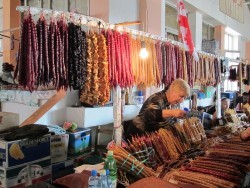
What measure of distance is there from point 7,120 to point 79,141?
1183mm

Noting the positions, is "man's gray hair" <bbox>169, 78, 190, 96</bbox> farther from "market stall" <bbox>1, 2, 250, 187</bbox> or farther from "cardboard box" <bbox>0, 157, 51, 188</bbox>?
"cardboard box" <bbox>0, 157, 51, 188</bbox>

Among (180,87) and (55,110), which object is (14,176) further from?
(180,87)

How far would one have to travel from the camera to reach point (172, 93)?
3.10 m

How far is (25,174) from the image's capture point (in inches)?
102

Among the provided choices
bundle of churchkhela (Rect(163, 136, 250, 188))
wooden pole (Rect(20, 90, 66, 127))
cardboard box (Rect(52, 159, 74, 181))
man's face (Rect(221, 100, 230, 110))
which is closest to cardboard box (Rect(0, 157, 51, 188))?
cardboard box (Rect(52, 159, 74, 181))

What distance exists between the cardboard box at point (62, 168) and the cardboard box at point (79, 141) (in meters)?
0.21

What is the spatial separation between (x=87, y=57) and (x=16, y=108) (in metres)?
2.74

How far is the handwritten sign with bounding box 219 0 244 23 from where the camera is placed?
5.94 metres

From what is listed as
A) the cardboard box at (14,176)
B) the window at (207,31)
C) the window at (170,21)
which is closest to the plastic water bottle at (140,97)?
the window at (170,21)

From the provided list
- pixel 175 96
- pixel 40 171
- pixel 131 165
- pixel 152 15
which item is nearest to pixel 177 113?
pixel 175 96

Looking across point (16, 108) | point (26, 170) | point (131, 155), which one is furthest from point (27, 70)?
point (16, 108)

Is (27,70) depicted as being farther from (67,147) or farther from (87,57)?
(67,147)

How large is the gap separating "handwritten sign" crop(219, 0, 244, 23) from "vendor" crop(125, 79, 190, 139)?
3700 mm

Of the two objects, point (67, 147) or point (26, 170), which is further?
point (67, 147)
